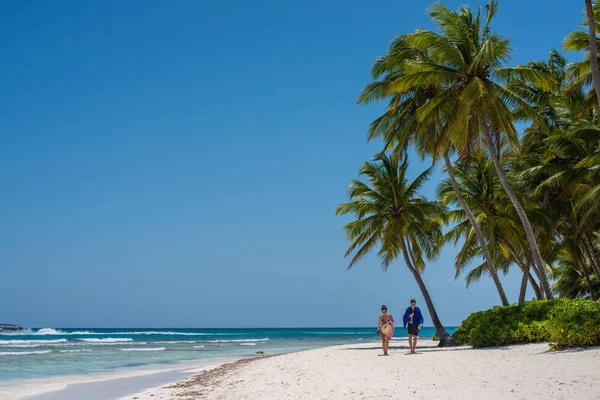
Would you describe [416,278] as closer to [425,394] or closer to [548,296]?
[548,296]

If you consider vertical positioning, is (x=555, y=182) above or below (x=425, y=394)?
above

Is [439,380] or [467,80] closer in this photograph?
[439,380]

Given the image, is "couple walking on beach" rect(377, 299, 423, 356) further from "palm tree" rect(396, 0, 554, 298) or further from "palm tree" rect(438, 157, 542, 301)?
"palm tree" rect(438, 157, 542, 301)

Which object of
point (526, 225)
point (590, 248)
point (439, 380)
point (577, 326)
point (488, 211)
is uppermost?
point (488, 211)

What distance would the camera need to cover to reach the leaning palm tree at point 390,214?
23500 millimetres

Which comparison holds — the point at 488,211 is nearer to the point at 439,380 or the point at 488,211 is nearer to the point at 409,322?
the point at 409,322

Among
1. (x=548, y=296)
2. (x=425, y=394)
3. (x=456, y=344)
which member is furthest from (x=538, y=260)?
(x=425, y=394)

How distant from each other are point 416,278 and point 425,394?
579 inches

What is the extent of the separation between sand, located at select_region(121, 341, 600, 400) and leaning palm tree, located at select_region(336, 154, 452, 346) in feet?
33.2

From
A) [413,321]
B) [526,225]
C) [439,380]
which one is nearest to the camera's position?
[439,380]

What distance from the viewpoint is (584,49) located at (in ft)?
63.3

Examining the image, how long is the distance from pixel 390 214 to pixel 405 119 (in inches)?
212

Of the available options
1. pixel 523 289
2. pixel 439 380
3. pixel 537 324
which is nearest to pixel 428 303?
pixel 523 289

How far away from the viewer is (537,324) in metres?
13.7
